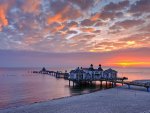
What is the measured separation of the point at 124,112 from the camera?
30.5 metres

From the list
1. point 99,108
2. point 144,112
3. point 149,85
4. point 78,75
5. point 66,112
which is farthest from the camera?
point 78,75

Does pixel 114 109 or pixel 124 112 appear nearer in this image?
pixel 124 112

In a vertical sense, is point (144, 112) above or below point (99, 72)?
below

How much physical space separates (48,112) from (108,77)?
5685cm

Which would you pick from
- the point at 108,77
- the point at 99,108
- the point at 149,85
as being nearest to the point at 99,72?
the point at 108,77

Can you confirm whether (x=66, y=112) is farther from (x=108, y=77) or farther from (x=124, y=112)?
(x=108, y=77)

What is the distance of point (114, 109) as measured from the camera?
32594 millimetres

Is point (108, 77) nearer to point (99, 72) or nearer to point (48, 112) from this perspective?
point (99, 72)

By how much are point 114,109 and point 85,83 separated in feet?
176

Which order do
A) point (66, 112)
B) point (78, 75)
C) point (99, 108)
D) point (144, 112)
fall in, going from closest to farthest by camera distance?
1. point (144, 112)
2. point (66, 112)
3. point (99, 108)
4. point (78, 75)

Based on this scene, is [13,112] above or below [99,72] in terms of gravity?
below

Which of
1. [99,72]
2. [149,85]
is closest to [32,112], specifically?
[149,85]

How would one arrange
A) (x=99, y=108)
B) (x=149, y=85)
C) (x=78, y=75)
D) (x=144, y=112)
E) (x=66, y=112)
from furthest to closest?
(x=78, y=75) → (x=149, y=85) → (x=99, y=108) → (x=66, y=112) → (x=144, y=112)

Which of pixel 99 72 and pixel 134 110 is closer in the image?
pixel 134 110
